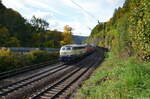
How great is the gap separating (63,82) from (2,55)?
346 inches

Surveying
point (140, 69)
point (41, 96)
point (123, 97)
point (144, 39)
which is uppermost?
point (144, 39)

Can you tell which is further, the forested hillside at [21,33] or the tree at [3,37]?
the forested hillside at [21,33]

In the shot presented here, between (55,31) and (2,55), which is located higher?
(55,31)

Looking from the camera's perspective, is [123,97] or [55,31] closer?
[123,97]

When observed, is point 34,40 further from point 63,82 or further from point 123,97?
point 123,97

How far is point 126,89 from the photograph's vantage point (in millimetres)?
9359

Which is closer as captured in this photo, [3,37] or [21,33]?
[3,37]

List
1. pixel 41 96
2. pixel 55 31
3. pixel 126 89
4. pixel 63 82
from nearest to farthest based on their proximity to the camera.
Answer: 1. pixel 126 89
2. pixel 41 96
3. pixel 63 82
4. pixel 55 31

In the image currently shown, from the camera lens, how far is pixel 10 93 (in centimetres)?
1395

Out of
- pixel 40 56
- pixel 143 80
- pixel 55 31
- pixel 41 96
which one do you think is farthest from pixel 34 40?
pixel 143 80

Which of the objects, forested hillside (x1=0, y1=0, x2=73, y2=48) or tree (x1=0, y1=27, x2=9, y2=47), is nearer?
tree (x1=0, y1=27, x2=9, y2=47)

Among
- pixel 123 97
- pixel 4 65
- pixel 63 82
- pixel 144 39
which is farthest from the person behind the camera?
pixel 4 65

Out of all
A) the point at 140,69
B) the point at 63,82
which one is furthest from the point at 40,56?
the point at 140,69

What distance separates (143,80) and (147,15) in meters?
3.13
